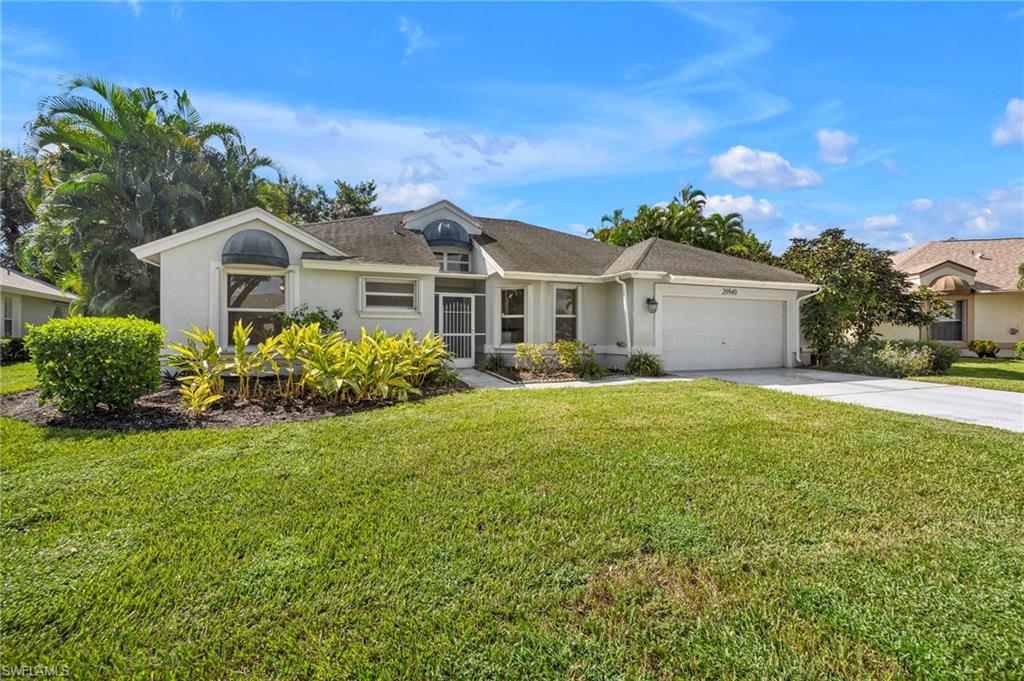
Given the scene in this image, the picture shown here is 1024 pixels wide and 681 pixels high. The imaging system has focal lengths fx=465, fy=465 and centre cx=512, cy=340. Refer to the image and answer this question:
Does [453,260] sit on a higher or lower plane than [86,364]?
higher

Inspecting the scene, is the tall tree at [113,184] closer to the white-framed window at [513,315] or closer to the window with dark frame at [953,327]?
the white-framed window at [513,315]

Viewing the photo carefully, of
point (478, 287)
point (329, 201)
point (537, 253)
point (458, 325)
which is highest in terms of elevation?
point (329, 201)

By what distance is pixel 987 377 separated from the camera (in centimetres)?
1364

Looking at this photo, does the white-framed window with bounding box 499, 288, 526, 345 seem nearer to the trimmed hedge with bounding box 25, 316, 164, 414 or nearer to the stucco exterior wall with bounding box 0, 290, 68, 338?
the trimmed hedge with bounding box 25, 316, 164, 414

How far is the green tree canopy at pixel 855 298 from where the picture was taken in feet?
52.3

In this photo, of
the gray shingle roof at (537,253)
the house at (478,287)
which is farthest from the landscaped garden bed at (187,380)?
the gray shingle roof at (537,253)

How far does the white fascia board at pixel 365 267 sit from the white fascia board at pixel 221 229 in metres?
0.42

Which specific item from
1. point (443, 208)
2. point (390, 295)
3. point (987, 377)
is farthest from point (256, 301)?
point (987, 377)

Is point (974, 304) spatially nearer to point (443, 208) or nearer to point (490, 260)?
point (490, 260)

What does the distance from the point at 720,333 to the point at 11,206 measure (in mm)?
41720

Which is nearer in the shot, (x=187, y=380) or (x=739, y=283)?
(x=187, y=380)

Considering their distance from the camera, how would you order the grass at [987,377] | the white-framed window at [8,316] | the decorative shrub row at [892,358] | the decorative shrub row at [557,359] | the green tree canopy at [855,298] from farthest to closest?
the white-framed window at [8,316], the green tree canopy at [855,298], the decorative shrub row at [892,358], the decorative shrub row at [557,359], the grass at [987,377]

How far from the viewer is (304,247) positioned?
12594mm

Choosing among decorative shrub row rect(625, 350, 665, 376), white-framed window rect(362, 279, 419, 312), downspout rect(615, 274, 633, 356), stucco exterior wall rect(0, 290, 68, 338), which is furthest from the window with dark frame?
stucco exterior wall rect(0, 290, 68, 338)
